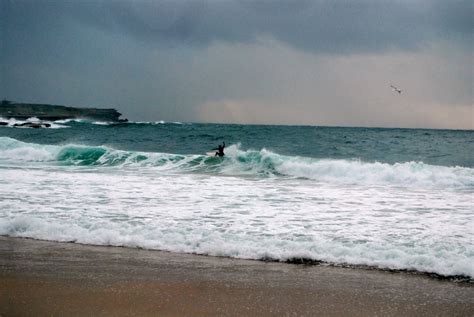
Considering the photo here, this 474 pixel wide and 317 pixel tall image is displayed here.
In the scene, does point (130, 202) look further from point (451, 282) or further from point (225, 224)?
point (451, 282)

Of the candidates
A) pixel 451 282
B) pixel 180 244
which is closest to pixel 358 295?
pixel 451 282

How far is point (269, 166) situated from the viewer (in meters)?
18.8

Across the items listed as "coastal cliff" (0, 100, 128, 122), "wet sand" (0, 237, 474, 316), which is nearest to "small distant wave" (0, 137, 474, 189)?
"wet sand" (0, 237, 474, 316)

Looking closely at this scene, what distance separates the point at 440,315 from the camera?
13.5 ft

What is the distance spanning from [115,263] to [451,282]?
155 inches

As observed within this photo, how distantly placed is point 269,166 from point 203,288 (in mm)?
14201

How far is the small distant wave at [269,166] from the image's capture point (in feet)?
50.0

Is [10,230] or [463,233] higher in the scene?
[463,233]

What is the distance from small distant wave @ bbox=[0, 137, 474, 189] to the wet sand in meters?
10.2

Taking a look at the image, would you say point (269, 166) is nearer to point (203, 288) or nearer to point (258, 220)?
point (258, 220)

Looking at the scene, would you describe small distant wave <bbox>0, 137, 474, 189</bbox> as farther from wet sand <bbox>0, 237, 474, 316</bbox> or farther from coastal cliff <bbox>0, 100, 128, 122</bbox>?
coastal cliff <bbox>0, 100, 128, 122</bbox>

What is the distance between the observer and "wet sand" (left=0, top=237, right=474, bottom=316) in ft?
13.6

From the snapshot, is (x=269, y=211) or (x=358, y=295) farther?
(x=269, y=211)

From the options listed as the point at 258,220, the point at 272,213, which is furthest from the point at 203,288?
the point at 272,213
